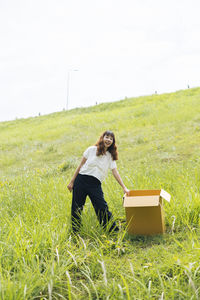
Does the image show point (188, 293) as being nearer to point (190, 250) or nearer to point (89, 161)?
point (190, 250)

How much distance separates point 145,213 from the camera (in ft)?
14.3

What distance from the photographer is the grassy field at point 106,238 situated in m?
2.97

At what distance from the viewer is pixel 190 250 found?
3.34 m

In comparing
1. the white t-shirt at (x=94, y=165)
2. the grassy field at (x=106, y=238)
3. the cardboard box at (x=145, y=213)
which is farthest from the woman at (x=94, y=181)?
the cardboard box at (x=145, y=213)

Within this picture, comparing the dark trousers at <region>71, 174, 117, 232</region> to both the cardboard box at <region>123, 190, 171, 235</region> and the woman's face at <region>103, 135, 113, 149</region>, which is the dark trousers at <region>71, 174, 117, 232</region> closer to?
the cardboard box at <region>123, 190, 171, 235</region>

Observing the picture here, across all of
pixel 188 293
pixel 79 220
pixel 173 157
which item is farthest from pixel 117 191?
pixel 173 157

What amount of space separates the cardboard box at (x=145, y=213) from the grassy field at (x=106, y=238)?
128mm

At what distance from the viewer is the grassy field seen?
297cm

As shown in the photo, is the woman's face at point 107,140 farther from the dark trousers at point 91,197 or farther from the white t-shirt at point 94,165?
the dark trousers at point 91,197

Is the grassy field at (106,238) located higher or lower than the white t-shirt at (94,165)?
lower

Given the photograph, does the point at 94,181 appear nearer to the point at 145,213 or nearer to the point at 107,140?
the point at 107,140

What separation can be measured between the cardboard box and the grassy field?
0.42ft

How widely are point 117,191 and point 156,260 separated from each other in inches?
74.7

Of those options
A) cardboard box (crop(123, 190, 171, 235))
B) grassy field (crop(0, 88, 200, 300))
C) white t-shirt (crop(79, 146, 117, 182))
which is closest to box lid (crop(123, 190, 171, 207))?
cardboard box (crop(123, 190, 171, 235))
